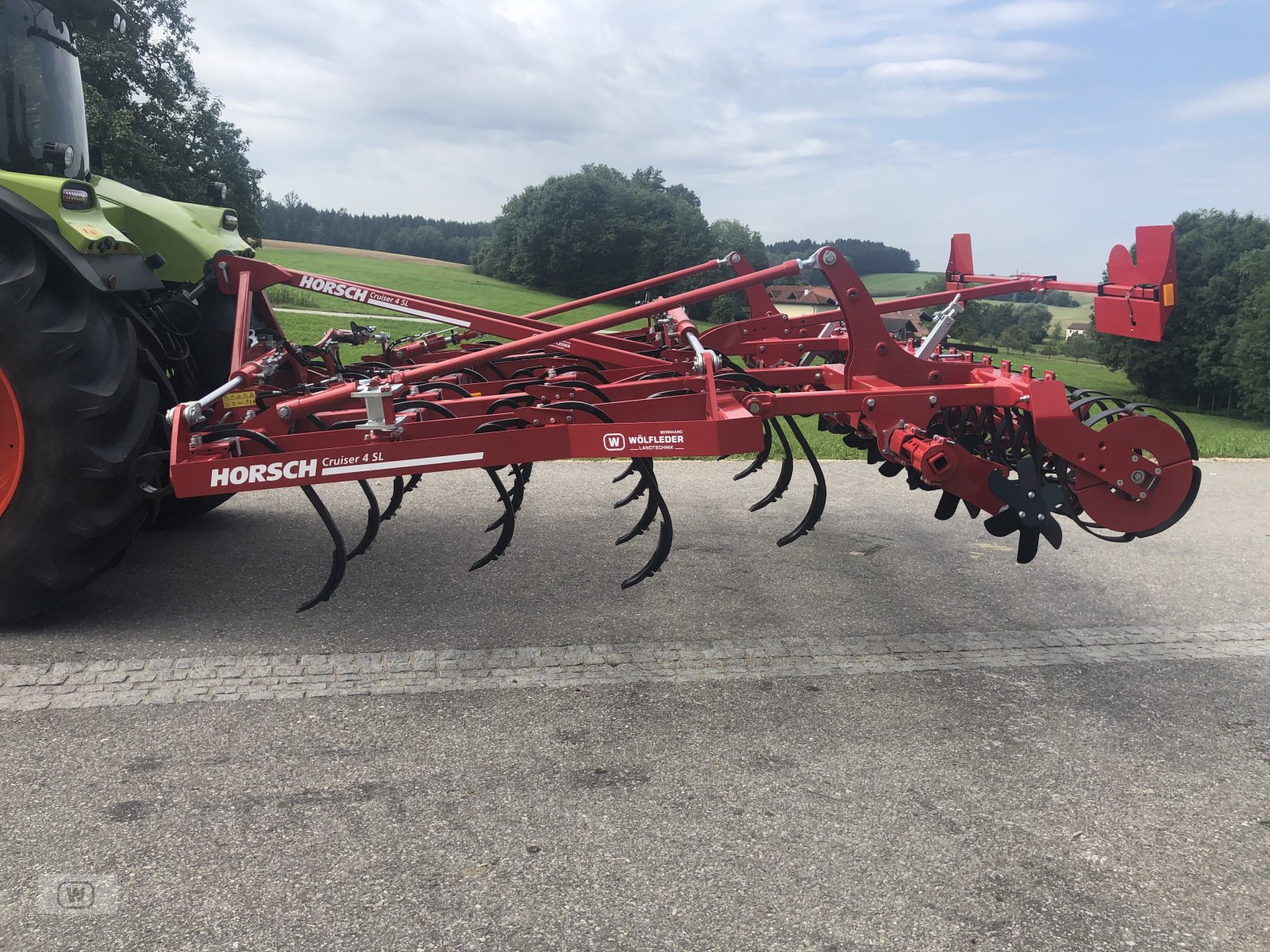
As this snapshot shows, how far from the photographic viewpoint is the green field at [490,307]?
347 inches

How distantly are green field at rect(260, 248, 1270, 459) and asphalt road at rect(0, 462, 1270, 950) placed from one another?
154 cm

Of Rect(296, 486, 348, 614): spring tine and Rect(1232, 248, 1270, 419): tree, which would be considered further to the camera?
Rect(1232, 248, 1270, 419): tree

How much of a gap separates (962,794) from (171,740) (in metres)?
2.32

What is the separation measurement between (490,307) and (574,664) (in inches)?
748

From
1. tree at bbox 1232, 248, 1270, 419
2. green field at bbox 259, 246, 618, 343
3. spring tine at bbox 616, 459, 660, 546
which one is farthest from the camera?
tree at bbox 1232, 248, 1270, 419

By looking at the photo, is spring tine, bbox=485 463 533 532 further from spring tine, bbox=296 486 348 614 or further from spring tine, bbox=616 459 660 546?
spring tine, bbox=296 486 348 614

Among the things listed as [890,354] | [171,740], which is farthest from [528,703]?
[890,354]

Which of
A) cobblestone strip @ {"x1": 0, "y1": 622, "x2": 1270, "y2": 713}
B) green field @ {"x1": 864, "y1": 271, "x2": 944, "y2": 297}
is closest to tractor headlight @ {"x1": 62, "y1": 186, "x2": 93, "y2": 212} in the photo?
cobblestone strip @ {"x1": 0, "y1": 622, "x2": 1270, "y2": 713}

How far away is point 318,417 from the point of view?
337 centimetres

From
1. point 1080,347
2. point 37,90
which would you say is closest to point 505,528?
point 37,90

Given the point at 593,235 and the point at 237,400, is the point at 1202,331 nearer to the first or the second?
the point at 593,235

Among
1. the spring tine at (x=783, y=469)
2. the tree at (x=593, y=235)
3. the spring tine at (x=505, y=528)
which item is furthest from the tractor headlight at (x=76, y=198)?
the tree at (x=593, y=235)

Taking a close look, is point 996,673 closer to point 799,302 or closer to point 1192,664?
point 1192,664

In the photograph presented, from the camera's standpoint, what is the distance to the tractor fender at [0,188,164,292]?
305 cm
